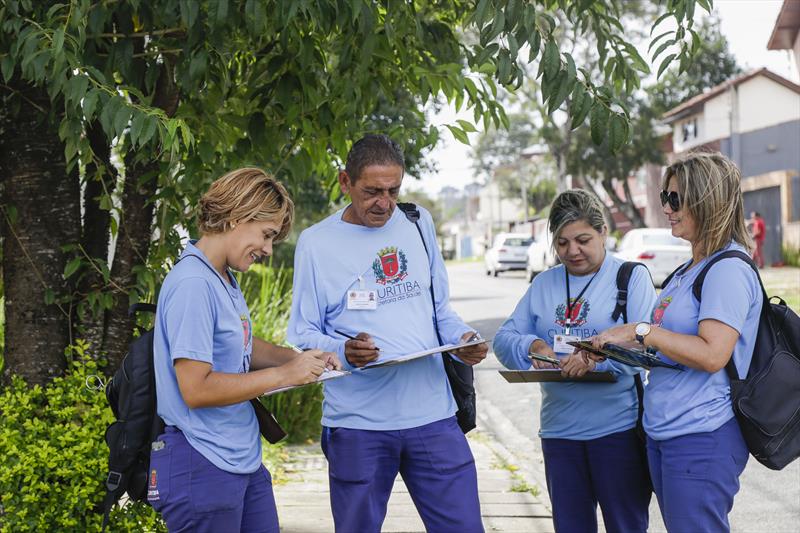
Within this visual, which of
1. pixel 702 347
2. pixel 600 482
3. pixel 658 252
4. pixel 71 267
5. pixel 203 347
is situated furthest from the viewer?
pixel 658 252

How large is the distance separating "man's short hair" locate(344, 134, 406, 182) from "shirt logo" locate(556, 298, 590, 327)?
0.94m

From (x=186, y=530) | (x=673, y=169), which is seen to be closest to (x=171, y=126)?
(x=186, y=530)

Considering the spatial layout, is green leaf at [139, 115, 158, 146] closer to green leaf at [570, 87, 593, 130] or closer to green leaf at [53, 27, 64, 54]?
green leaf at [53, 27, 64, 54]

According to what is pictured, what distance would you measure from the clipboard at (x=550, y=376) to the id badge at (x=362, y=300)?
585mm

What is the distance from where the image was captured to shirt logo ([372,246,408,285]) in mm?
3854

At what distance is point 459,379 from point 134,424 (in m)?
1.29

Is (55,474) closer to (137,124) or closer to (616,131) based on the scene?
(137,124)

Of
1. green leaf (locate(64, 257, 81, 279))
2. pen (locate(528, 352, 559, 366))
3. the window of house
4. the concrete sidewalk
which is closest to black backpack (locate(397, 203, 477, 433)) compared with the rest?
pen (locate(528, 352, 559, 366))

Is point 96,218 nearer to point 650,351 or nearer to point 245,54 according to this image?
point 245,54

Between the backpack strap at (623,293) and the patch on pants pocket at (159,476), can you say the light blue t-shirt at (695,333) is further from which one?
the patch on pants pocket at (159,476)

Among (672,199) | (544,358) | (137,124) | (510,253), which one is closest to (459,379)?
(544,358)

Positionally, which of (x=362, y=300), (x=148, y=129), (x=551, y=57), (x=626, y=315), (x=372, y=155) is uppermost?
(x=551, y=57)

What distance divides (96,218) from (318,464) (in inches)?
132

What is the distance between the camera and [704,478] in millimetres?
3369
